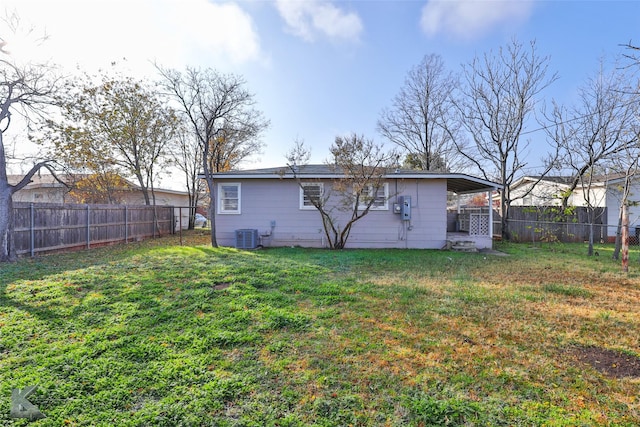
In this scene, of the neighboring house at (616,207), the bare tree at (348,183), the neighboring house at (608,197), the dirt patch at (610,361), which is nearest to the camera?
the dirt patch at (610,361)

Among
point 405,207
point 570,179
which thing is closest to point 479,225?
point 405,207

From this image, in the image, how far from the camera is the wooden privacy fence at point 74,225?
8211mm

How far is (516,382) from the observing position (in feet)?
7.91

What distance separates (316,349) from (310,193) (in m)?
7.35

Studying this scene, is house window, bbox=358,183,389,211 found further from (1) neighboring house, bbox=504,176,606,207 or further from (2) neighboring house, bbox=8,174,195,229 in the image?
(2) neighboring house, bbox=8,174,195,229

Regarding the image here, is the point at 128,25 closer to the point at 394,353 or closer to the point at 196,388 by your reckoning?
the point at 196,388

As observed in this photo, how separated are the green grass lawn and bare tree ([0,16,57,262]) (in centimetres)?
256

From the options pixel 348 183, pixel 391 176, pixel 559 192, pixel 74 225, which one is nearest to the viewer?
pixel 348 183

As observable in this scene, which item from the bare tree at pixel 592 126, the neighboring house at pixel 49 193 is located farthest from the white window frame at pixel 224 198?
the bare tree at pixel 592 126

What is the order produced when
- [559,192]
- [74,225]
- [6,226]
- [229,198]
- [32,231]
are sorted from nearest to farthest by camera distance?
1. [6,226]
2. [32,231]
3. [74,225]
4. [229,198]
5. [559,192]

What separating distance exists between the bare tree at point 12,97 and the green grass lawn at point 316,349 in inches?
101

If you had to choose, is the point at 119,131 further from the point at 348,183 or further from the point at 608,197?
the point at 608,197

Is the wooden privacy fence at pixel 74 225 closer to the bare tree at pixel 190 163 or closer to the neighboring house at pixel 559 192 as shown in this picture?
the bare tree at pixel 190 163

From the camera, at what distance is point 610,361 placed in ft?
9.19
